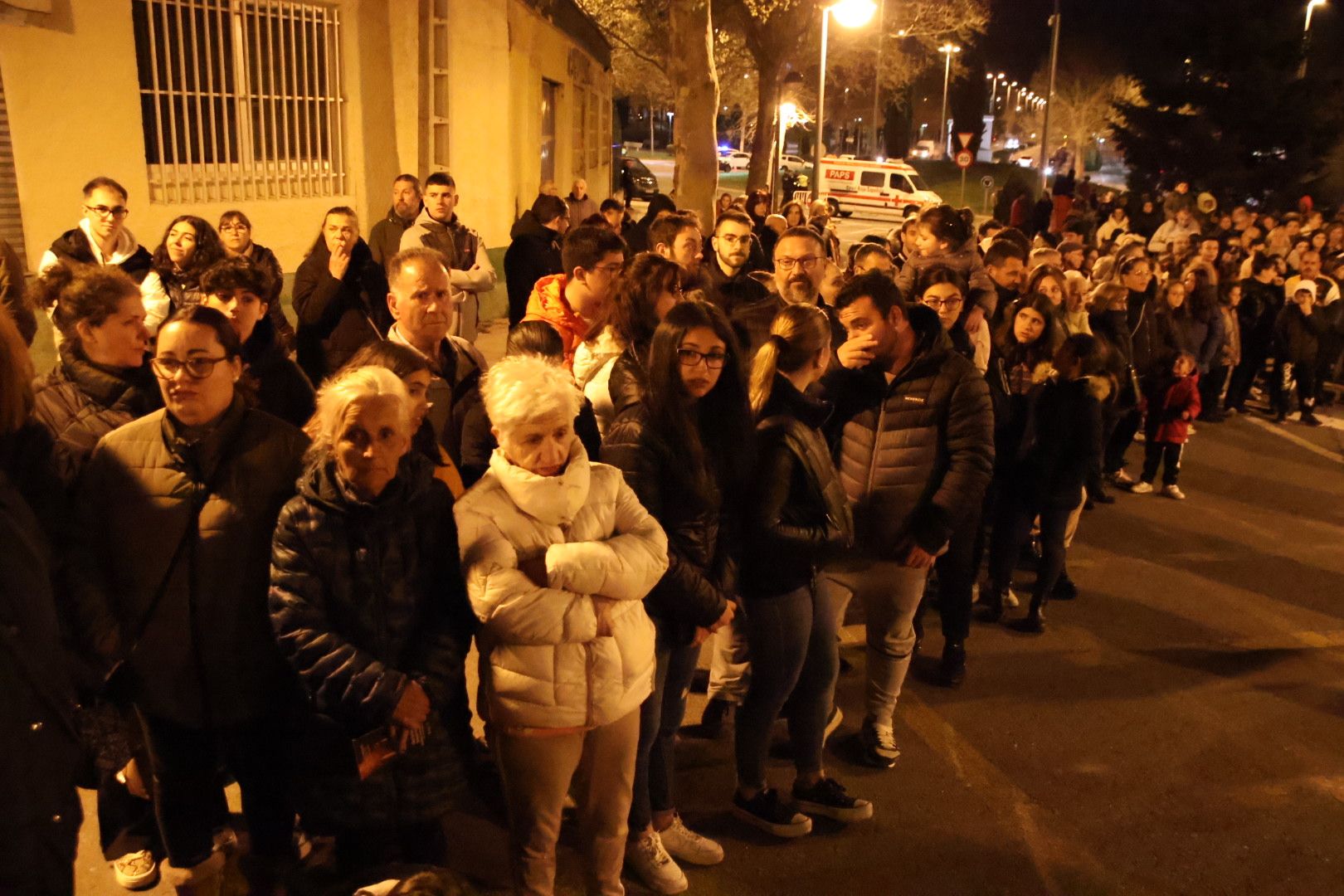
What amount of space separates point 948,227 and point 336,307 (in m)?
3.70

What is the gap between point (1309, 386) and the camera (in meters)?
11.0

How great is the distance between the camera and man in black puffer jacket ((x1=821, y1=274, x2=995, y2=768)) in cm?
420

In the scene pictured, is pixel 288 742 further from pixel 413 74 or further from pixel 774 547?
pixel 413 74

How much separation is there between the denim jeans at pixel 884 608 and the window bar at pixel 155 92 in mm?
7288

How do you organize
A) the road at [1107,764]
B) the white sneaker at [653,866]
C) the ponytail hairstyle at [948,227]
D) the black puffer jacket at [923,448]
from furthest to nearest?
the ponytail hairstyle at [948,227] → the black puffer jacket at [923,448] → the road at [1107,764] → the white sneaker at [653,866]

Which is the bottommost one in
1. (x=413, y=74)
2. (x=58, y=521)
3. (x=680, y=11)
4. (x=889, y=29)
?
(x=58, y=521)

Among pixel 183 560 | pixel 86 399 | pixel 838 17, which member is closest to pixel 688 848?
pixel 183 560

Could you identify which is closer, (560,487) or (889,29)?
(560,487)

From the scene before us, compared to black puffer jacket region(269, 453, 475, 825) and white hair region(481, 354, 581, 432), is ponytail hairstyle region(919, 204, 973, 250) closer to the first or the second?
white hair region(481, 354, 581, 432)

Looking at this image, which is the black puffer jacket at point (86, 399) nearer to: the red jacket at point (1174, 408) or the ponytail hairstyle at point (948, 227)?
the ponytail hairstyle at point (948, 227)

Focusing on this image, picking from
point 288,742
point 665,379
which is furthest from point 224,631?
point 665,379

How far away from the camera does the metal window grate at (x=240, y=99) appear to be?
895 cm

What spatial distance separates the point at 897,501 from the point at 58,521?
2.85 m

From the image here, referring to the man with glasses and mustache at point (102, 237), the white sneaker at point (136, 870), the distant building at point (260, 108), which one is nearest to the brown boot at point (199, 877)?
the white sneaker at point (136, 870)
